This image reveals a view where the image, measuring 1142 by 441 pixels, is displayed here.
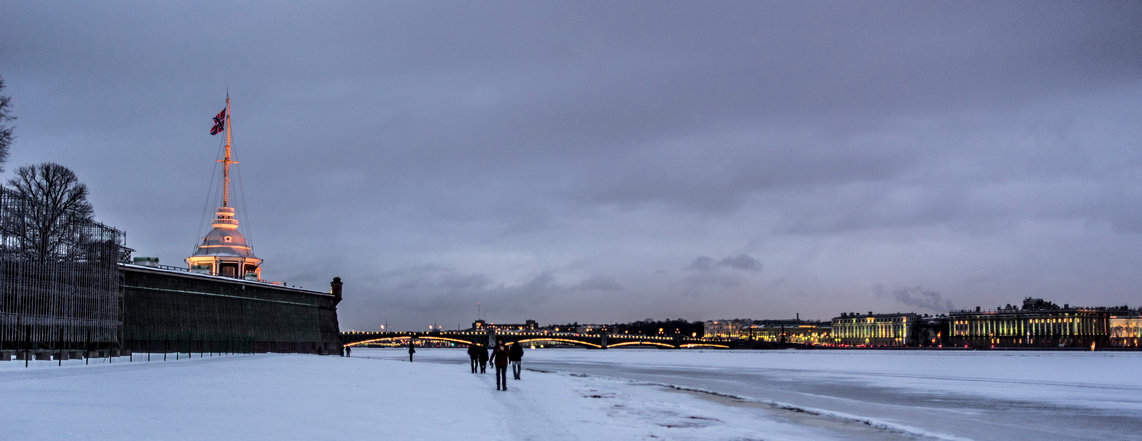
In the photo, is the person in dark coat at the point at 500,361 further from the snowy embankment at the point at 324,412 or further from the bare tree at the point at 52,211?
the bare tree at the point at 52,211

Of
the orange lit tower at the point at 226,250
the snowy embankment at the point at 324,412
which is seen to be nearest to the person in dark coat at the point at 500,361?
the snowy embankment at the point at 324,412

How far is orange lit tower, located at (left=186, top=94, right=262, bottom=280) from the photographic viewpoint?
11681 cm

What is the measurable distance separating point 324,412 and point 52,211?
49.3 metres

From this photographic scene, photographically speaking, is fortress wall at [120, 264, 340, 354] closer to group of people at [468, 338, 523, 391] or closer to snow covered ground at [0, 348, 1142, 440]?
group of people at [468, 338, 523, 391]

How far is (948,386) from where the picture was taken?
56.6 metres

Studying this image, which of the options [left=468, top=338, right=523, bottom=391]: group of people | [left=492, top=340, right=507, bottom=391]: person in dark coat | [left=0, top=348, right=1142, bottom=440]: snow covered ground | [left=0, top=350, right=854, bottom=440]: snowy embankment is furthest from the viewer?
[left=468, top=338, right=523, bottom=391]: group of people

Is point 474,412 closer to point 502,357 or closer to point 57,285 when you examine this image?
point 502,357

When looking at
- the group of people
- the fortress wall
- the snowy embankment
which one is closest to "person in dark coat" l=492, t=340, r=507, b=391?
the group of people

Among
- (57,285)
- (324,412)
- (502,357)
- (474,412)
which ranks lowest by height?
(474,412)

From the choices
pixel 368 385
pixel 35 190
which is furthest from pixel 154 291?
pixel 368 385

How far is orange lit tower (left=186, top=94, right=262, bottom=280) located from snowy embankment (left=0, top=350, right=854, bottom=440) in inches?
3303

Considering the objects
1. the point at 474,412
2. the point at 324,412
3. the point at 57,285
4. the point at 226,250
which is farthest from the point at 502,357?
the point at 226,250

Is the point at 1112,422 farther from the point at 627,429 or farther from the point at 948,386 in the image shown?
the point at 948,386

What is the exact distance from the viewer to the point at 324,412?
22.6m
